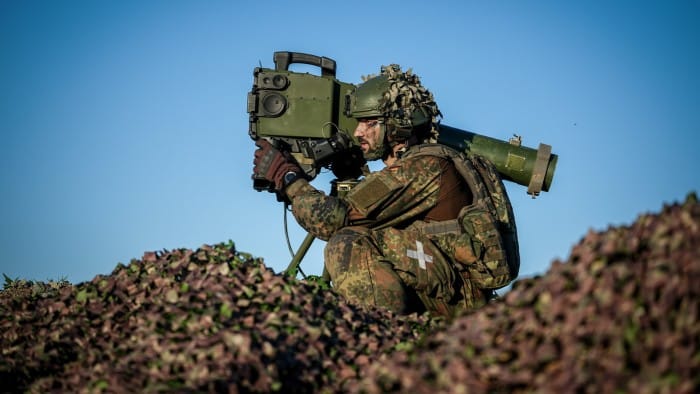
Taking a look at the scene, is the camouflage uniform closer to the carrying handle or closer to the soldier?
the soldier

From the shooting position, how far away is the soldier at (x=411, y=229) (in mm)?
6523

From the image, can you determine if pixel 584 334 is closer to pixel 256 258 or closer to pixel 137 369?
pixel 137 369

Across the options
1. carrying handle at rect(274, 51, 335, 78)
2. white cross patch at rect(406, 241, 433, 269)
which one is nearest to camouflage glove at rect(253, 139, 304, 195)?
white cross patch at rect(406, 241, 433, 269)

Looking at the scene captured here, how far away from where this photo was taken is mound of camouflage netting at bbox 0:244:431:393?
372 centimetres

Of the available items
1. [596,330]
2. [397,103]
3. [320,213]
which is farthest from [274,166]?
[596,330]

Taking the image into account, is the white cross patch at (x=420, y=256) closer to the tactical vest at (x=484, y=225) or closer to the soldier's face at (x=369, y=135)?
the tactical vest at (x=484, y=225)

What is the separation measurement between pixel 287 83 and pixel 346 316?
4.34 metres

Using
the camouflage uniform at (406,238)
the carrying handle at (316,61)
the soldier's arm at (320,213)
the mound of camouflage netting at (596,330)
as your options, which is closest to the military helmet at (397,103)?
the camouflage uniform at (406,238)

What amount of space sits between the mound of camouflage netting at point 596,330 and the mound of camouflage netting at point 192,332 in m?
0.77

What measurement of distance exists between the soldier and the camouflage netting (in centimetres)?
109

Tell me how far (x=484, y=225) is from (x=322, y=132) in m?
2.52

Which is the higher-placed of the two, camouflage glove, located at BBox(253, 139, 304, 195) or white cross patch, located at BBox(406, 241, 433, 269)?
camouflage glove, located at BBox(253, 139, 304, 195)

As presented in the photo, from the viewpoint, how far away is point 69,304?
16.7ft

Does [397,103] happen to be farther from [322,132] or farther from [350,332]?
[350,332]
